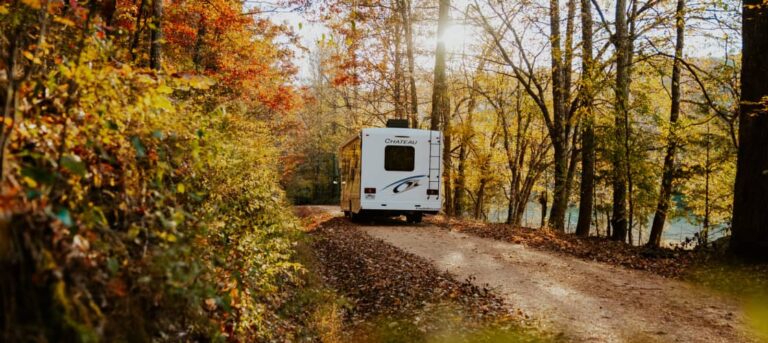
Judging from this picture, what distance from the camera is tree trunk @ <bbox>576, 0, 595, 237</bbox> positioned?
A: 523 inches

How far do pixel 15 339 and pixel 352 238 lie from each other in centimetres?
1038

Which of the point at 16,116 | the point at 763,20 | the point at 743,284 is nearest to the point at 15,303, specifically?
the point at 16,116

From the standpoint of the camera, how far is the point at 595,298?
6.44 meters

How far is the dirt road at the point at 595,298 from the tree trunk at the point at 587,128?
181 inches

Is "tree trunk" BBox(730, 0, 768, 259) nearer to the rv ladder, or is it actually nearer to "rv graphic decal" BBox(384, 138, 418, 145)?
the rv ladder

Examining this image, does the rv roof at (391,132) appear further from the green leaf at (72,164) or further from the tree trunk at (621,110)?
the green leaf at (72,164)

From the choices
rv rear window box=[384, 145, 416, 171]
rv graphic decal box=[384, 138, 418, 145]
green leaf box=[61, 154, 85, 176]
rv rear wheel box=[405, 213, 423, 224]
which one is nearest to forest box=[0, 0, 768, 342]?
green leaf box=[61, 154, 85, 176]

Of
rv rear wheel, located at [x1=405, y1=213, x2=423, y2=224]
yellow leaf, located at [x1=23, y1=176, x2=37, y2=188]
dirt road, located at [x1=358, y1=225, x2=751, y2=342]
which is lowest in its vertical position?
dirt road, located at [x1=358, y1=225, x2=751, y2=342]

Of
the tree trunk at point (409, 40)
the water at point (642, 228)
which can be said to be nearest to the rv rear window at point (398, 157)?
the water at point (642, 228)

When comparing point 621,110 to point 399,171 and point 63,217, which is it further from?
point 63,217

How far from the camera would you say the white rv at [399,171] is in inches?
602

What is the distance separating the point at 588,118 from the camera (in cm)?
1332

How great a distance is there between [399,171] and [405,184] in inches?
16.8

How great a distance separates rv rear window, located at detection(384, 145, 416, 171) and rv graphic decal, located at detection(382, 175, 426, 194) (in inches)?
12.6
